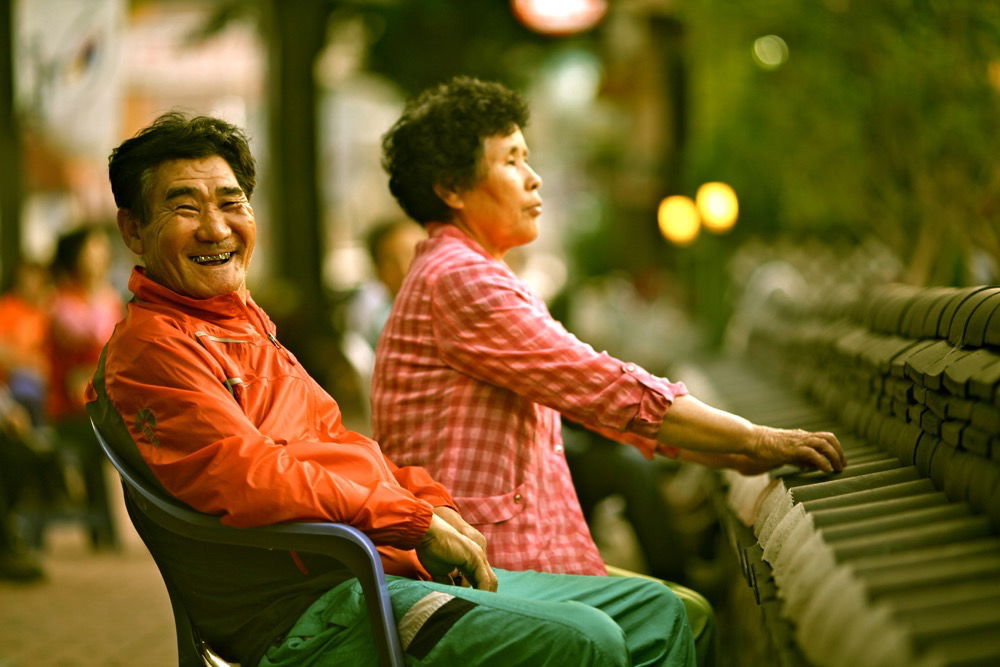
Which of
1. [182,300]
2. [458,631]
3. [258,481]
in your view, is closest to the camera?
[258,481]

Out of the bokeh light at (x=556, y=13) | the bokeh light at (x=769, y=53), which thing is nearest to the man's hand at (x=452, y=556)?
the bokeh light at (x=769, y=53)

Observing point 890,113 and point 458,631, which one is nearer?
point 458,631

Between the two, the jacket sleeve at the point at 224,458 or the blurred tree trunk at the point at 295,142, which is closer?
the jacket sleeve at the point at 224,458

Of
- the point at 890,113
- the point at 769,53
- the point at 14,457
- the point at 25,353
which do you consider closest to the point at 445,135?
the point at 890,113

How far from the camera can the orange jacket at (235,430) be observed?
2131 mm

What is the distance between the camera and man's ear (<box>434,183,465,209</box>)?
296 cm

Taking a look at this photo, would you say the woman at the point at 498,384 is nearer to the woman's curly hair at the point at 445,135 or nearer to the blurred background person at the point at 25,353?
the woman's curly hair at the point at 445,135

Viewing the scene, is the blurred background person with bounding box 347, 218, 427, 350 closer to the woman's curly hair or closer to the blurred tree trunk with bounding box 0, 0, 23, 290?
the woman's curly hair

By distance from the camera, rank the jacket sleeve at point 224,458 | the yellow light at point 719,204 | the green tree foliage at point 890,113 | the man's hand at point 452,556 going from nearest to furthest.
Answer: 1. the jacket sleeve at point 224,458
2. the man's hand at point 452,556
3. the green tree foliage at point 890,113
4. the yellow light at point 719,204

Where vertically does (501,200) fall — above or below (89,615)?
above

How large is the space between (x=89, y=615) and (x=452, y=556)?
3.83 meters

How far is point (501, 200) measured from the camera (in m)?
2.95

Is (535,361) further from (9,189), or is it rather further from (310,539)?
(9,189)

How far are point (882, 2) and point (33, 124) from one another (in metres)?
4.70
